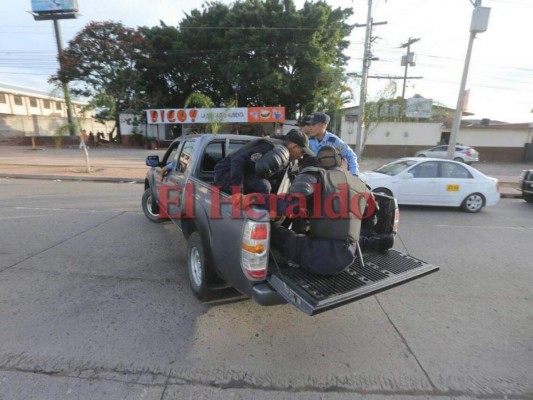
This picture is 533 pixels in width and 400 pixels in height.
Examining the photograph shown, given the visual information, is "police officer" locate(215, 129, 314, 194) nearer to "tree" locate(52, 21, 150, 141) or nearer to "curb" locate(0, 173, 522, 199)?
"curb" locate(0, 173, 522, 199)

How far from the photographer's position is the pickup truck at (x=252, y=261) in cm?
235

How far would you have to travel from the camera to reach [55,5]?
31.1 metres

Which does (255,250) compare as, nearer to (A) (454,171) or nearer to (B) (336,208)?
(B) (336,208)

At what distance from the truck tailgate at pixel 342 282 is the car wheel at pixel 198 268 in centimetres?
81

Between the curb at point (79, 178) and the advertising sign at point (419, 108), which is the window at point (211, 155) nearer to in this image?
the curb at point (79, 178)

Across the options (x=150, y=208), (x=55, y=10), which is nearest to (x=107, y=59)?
(x=55, y=10)

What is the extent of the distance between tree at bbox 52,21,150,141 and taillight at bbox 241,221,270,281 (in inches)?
1124

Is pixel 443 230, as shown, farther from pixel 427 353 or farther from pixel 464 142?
pixel 464 142

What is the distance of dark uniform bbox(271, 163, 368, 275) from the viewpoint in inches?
96.8

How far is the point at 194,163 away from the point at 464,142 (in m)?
27.1

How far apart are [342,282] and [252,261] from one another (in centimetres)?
77

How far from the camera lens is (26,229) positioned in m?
5.52

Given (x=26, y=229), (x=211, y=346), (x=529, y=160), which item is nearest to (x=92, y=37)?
(x=26, y=229)

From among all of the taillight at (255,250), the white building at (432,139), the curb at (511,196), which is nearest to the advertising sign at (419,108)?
the white building at (432,139)
